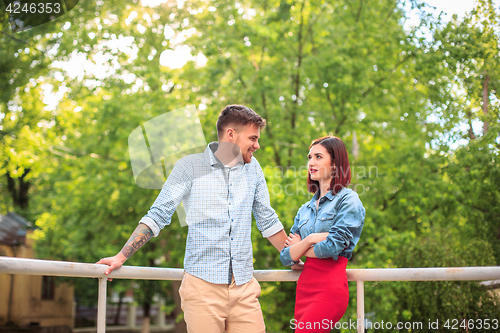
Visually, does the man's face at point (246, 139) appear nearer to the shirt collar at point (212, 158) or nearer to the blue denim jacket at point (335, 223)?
the shirt collar at point (212, 158)

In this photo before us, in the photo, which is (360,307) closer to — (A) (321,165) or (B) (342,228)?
(B) (342,228)

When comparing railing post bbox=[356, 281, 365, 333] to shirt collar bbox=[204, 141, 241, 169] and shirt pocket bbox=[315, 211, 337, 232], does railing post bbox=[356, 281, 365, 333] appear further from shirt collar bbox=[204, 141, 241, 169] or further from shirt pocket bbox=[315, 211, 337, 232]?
shirt collar bbox=[204, 141, 241, 169]

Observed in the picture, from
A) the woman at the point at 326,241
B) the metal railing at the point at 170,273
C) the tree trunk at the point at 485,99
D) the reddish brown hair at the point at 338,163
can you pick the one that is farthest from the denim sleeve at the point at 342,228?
the tree trunk at the point at 485,99

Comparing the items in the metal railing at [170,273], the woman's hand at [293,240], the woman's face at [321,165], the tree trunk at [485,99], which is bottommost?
the metal railing at [170,273]

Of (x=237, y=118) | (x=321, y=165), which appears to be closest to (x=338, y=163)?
(x=321, y=165)

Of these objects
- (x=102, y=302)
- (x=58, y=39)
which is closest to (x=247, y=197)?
(x=102, y=302)

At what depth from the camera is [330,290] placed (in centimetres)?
186

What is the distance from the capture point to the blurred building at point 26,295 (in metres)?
15.7

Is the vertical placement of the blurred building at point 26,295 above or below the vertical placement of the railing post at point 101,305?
below

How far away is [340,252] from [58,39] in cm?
1021

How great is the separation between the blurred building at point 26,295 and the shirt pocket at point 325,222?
47.9 feet

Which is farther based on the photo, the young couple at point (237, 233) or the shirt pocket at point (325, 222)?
the shirt pocket at point (325, 222)

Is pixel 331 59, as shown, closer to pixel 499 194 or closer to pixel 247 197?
pixel 499 194

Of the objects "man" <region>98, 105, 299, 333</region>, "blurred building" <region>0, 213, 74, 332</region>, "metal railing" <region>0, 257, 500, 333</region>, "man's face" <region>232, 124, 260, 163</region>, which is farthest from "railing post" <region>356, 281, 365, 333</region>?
"blurred building" <region>0, 213, 74, 332</region>
